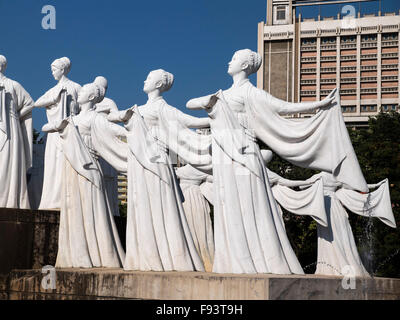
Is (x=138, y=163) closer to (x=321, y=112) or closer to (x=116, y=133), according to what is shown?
(x=116, y=133)

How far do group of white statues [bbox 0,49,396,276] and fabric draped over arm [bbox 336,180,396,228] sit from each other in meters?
0.02

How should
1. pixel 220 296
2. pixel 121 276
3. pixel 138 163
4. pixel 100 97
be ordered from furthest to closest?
pixel 100 97 < pixel 138 163 < pixel 121 276 < pixel 220 296

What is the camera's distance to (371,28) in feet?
254

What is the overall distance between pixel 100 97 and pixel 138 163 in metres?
2.44

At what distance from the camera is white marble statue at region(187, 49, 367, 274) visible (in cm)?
912

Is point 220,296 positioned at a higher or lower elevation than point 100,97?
lower

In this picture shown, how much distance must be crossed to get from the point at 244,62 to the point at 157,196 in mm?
2458

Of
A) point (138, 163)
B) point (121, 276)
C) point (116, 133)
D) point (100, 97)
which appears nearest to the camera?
point (121, 276)

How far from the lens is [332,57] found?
79.9 meters

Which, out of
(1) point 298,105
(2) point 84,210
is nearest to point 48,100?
(2) point 84,210

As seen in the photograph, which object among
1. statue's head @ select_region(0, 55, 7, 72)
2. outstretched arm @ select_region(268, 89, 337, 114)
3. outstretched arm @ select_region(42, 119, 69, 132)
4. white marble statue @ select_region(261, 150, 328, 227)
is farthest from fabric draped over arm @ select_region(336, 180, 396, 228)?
statue's head @ select_region(0, 55, 7, 72)

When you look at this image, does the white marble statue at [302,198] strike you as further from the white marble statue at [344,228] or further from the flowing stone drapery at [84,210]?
the flowing stone drapery at [84,210]

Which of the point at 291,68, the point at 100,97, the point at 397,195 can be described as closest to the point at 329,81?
the point at 291,68
